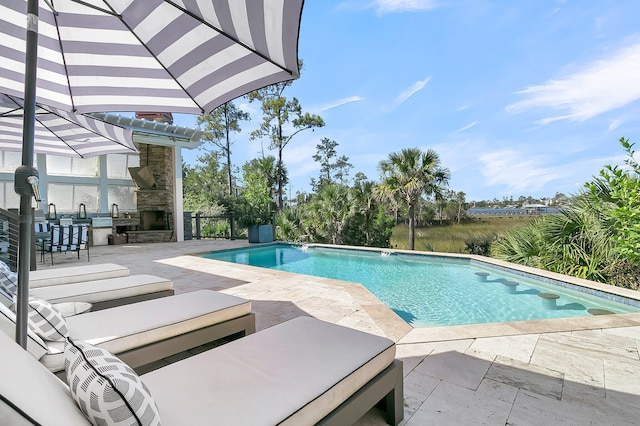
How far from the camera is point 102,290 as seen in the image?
3.25m

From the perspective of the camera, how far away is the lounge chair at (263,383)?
3.22ft

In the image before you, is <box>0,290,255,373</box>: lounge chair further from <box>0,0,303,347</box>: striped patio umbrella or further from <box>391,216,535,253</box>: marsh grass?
<box>391,216,535,253</box>: marsh grass

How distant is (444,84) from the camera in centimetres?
2536

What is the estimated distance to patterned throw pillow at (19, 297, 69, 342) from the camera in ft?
6.25

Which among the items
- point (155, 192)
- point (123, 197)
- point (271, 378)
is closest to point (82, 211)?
point (123, 197)

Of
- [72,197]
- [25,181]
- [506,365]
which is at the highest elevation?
[72,197]

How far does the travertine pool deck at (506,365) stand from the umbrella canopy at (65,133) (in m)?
2.81

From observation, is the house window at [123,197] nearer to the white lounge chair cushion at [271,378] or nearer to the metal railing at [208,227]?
the metal railing at [208,227]

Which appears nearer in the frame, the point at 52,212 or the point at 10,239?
the point at 10,239

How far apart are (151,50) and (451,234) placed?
13446 mm

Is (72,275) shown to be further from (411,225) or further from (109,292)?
(411,225)

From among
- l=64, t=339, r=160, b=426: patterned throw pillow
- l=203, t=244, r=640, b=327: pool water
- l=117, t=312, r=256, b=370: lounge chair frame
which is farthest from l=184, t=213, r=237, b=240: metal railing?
Answer: l=64, t=339, r=160, b=426: patterned throw pillow

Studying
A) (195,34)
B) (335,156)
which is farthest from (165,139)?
(335,156)

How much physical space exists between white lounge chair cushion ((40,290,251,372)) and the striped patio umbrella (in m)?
1.52
